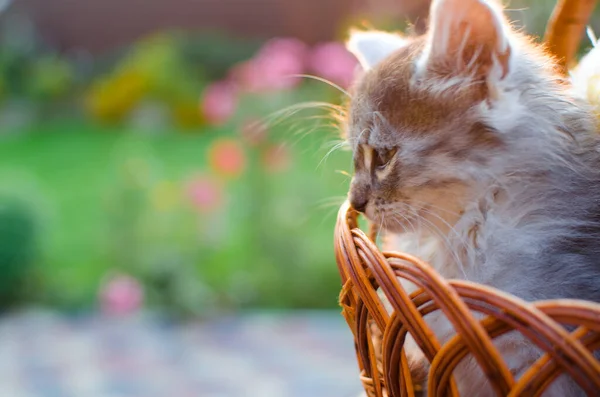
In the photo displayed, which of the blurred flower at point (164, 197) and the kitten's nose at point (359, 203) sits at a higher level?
the blurred flower at point (164, 197)

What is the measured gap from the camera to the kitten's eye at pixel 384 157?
750 millimetres

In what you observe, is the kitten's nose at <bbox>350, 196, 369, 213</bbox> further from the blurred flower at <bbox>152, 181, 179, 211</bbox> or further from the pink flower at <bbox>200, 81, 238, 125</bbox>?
the blurred flower at <bbox>152, 181, 179, 211</bbox>

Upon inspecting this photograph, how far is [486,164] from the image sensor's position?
2.34ft

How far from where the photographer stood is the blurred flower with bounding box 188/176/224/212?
2.60 metres

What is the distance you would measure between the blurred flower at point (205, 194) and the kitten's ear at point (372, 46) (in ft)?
5.76

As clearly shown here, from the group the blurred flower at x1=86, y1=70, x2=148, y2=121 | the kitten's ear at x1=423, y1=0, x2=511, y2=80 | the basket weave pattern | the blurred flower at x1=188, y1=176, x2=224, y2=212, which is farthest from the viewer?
the blurred flower at x1=86, y1=70, x2=148, y2=121

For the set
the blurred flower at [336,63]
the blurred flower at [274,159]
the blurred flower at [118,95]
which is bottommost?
the blurred flower at [274,159]

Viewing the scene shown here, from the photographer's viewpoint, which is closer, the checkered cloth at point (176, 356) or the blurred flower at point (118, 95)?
the checkered cloth at point (176, 356)

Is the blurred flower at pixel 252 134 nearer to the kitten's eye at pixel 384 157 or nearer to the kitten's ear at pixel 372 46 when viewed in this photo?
the kitten's ear at pixel 372 46

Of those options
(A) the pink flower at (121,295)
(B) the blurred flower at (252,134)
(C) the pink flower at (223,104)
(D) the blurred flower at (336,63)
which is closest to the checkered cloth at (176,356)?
(A) the pink flower at (121,295)

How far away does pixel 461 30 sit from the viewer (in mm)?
681

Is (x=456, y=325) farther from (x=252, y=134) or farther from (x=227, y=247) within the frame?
(x=227, y=247)

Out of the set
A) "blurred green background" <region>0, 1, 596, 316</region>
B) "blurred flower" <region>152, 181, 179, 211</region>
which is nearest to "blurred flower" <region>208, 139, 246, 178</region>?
"blurred green background" <region>0, 1, 596, 316</region>

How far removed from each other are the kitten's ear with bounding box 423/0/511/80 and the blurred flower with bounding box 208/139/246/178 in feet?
6.09
